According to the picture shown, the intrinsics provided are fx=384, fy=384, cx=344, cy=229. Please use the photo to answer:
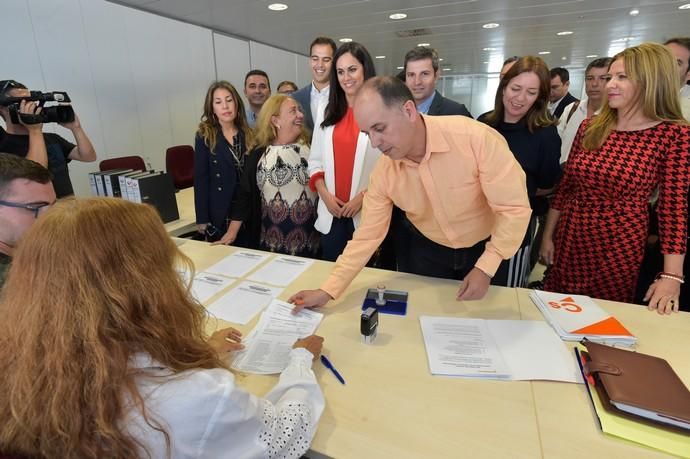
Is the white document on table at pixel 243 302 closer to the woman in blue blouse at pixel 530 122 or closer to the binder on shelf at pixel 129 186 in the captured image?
the woman in blue blouse at pixel 530 122

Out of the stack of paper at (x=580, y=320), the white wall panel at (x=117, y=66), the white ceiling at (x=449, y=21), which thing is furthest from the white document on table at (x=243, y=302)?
the white ceiling at (x=449, y=21)

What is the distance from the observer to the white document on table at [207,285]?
147cm

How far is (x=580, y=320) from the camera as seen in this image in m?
1.22

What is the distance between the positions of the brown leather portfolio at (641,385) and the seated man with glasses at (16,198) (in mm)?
1597

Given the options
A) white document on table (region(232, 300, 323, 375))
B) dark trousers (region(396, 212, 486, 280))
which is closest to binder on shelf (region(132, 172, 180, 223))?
white document on table (region(232, 300, 323, 375))

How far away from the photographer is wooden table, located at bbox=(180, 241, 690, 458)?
796 millimetres

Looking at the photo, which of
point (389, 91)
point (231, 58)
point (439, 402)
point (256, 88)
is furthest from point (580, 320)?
point (231, 58)

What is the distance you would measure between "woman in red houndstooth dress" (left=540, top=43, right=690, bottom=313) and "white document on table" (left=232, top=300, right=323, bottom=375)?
3.91 ft

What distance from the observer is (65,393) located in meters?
0.61

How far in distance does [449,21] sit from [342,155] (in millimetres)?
3841

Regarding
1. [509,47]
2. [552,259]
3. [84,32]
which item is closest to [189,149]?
[84,32]

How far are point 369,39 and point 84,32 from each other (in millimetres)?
3847

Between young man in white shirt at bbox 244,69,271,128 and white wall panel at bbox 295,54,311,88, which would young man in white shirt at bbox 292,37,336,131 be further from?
white wall panel at bbox 295,54,311,88

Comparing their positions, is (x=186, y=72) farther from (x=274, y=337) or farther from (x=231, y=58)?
(x=274, y=337)
